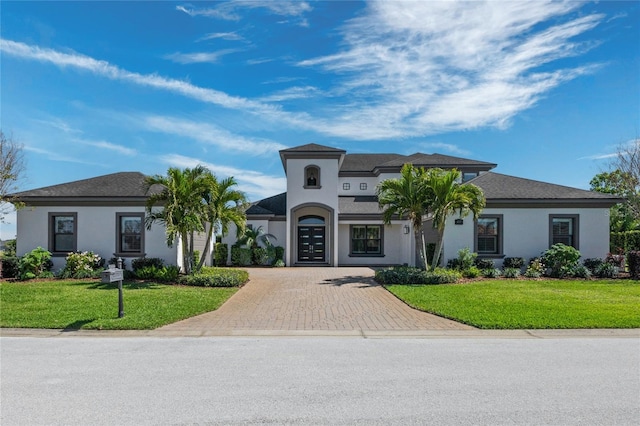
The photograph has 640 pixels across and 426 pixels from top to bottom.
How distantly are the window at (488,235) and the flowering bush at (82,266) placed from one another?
55.3 feet

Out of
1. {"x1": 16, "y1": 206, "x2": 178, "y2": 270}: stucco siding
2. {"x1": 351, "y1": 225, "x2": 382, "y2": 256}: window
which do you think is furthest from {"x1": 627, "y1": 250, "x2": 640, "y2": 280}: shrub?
{"x1": 16, "y1": 206, "x2": 178, "y2": 270}: stucco siding

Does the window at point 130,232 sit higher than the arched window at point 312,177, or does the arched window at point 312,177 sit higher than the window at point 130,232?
the arched window at point 312,177

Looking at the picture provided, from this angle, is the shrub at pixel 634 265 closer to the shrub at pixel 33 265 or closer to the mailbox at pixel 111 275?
the mailbox at pixel 111 275

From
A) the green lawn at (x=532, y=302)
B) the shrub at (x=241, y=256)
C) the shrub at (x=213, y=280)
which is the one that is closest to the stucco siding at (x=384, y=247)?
the shrub at (x=241, y=256)

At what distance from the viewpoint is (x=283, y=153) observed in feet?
74.2

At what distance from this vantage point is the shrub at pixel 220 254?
23062 millimetres

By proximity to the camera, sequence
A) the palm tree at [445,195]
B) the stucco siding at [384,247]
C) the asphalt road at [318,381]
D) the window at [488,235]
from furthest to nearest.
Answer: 1. the stucco siding at [384,247]
2. the window at [488,235]
3. the palm tree at [445,195]
4. the asphalt road at [318,381]

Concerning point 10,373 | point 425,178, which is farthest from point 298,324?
point 425,178

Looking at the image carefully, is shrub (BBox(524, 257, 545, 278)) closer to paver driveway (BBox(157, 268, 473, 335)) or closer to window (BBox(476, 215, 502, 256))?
window (BBox(476, 215, 502, 256))

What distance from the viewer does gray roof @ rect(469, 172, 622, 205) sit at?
1841 cm

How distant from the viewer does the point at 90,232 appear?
17.7 m

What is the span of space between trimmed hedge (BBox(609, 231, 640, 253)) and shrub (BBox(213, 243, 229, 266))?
2370 centimetres

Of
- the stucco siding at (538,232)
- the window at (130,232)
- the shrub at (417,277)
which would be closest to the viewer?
the shrub at (417,277)

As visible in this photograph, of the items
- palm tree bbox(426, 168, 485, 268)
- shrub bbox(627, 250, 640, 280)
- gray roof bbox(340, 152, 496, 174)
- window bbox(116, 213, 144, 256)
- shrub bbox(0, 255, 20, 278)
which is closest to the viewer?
palm tree bbox(426, 168, 485, 268)
